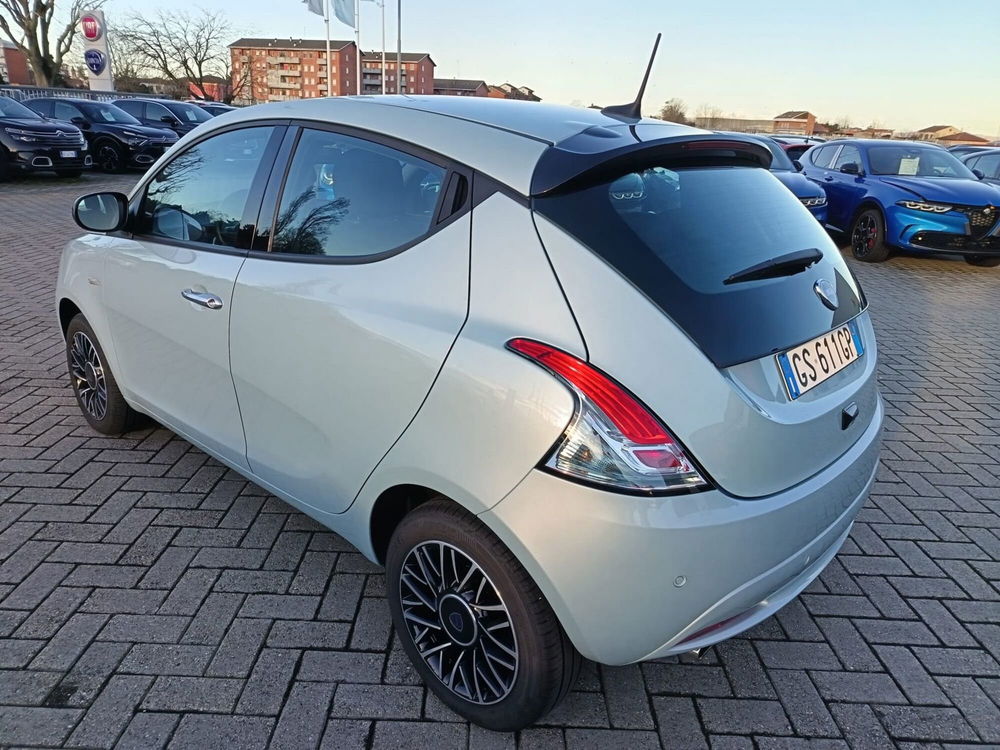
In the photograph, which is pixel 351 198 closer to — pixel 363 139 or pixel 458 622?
Answer: pixel 363 139

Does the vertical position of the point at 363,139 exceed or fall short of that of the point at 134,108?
it exceeds it

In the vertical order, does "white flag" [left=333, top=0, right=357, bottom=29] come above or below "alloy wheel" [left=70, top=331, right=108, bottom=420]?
above

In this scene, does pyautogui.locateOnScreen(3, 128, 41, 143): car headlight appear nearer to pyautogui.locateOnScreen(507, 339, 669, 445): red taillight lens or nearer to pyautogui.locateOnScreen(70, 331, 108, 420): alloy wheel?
pyautogui.locateOnScreen(70, 331, 108, 420): alloy wheel

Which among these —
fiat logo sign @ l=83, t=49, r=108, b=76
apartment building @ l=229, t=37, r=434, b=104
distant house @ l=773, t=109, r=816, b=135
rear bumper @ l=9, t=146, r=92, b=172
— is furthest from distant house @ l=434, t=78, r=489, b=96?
rear bumper @ l=9, t=146, r=92, b=172

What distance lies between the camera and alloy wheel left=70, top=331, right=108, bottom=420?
3.60 metres

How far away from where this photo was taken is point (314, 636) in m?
2.37

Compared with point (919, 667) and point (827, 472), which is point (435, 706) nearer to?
point (827, 472)

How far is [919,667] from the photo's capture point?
2344 millimetres

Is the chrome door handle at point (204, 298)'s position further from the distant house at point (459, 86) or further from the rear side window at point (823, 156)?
the distant house at point (459, 86)

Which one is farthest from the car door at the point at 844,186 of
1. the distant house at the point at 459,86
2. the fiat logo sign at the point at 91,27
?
the distant house at the point at 459,86

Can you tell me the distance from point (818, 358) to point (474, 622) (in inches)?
48.6

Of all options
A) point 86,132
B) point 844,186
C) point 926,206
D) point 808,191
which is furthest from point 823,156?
point 86,132

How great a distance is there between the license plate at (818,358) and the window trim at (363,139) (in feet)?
3.15

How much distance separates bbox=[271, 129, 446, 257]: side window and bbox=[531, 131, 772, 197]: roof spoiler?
1.13 ft
